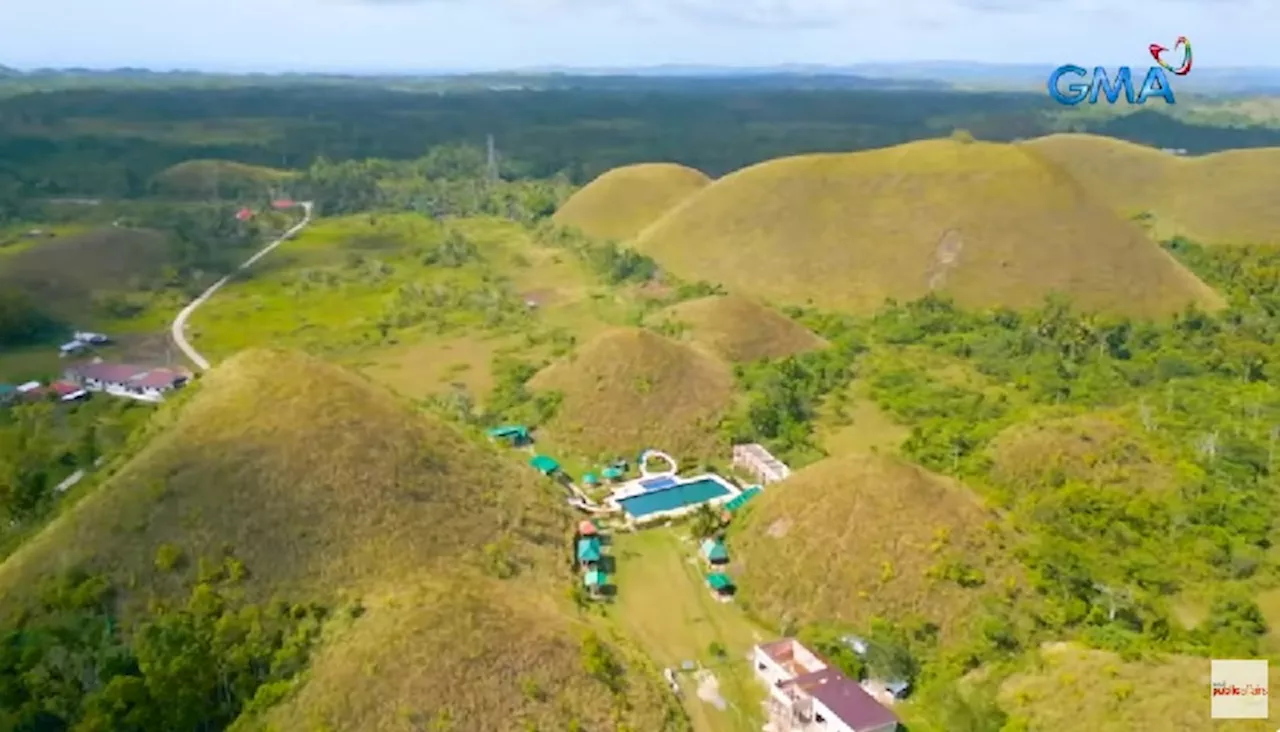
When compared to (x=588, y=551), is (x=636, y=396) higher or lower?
higher

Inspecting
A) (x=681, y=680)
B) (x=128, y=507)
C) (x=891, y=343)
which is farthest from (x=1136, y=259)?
(x=128, y=507)

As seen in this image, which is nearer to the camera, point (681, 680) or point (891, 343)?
point (681, 680)

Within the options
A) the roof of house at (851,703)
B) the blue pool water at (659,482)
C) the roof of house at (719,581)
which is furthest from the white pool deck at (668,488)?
the roof of house at (851,703)

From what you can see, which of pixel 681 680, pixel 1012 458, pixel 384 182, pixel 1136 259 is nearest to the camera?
pixel 681 680

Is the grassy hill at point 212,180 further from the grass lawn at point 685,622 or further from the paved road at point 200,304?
the grass lawn at point 685,622

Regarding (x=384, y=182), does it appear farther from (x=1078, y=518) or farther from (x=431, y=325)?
(x=1078, y=518)

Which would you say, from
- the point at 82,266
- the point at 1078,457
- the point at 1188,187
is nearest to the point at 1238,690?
the point at 1078,457

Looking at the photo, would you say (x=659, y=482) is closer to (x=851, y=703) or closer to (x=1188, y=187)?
(x=851, y=703)
